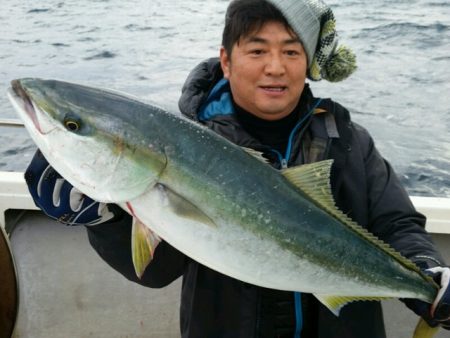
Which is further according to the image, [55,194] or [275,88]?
[275,88]

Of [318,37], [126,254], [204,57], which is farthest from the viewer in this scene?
[204,57]

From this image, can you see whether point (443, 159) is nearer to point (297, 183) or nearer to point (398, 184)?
point (398, 184)

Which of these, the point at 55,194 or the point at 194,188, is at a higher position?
the point at 194,188

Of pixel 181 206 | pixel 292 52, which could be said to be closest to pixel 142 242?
pixel 181 206

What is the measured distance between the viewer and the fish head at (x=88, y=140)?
1722 millimetres

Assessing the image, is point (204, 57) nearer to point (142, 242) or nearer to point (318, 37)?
point (318, 37)

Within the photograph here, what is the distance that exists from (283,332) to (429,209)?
1.66 m

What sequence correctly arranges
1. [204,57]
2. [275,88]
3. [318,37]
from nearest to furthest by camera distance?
[275,88], [318,37], [204,57]

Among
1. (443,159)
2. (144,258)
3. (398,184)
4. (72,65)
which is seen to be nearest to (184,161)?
(144,258)

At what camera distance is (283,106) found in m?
2.50

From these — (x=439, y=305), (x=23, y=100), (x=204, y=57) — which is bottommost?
(x=204, y=57)

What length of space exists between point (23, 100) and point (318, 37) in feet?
5.00

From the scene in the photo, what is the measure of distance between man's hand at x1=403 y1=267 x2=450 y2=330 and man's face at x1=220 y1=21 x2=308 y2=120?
1.01 metres

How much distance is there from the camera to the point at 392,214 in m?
2.49
